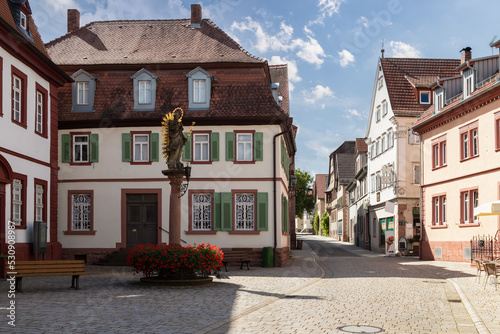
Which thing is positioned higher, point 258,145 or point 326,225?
point 258,145

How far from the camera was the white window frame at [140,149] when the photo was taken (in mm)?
27797

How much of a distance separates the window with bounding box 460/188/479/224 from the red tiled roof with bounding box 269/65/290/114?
13.5 metres

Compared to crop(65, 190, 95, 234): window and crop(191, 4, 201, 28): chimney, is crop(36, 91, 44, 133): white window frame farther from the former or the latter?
crop(191, 4, 201, 28): chimney

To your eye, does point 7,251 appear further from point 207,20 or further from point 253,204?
point 207,20

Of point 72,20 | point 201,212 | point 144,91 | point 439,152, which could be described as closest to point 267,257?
point 201,212

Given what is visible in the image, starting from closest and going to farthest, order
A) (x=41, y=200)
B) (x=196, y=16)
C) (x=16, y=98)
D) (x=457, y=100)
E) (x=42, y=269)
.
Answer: (x=42, y=269)
(x=16, y=98)
(x=41, y=200)
(x=457, y=100)
(x=196, y=16)

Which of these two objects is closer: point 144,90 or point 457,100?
point 144,90

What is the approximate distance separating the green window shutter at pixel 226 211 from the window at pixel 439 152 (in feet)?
36.3

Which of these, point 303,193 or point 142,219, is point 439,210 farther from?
point 303,193

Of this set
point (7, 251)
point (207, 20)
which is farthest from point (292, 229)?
point (7, 251)

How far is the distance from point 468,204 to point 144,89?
15228mm

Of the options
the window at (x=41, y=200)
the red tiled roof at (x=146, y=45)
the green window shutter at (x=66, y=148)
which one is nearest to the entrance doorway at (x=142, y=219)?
the green window shutter at (x=66, y=148)

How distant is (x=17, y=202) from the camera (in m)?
21.0

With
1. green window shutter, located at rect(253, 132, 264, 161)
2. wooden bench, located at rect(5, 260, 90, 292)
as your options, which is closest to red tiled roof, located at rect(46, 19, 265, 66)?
green window shutter, located at rect(253, 132, 264, 161)
